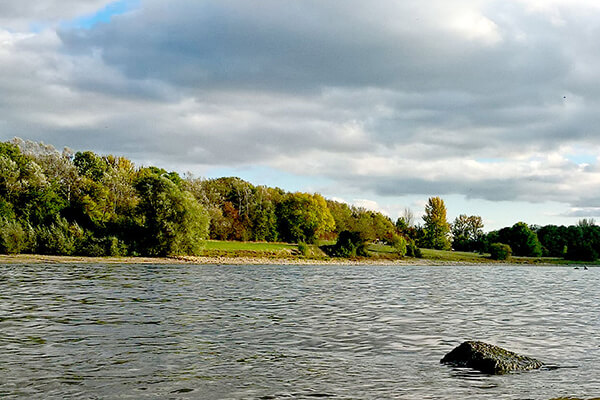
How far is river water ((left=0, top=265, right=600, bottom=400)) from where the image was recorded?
12.6 m

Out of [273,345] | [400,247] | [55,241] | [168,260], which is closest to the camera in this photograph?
[273,345]

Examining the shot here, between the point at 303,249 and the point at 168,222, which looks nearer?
the point at 168,222

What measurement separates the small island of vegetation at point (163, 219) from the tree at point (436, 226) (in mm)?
4686

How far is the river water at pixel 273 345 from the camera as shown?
498 inches

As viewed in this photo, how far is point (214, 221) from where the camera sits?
122 meters

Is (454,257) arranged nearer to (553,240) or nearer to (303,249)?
(303,249)

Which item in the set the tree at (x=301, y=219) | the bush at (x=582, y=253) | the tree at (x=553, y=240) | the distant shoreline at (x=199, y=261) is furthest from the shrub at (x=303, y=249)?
the tree at (x=553, y=240)

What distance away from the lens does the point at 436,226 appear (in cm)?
18488

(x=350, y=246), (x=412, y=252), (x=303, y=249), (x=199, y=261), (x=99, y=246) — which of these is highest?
(x=350, y=246)

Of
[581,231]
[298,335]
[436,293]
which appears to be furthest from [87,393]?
[581,231]

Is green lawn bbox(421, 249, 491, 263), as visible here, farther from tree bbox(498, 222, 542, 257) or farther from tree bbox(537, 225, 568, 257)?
tree bbox(537, 225, 568, 257)

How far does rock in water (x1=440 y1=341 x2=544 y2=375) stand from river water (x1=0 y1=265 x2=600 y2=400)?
0.45m

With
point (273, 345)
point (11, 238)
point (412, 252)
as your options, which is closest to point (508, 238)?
point (412, 252)

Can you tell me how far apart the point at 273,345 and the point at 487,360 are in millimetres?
6699
